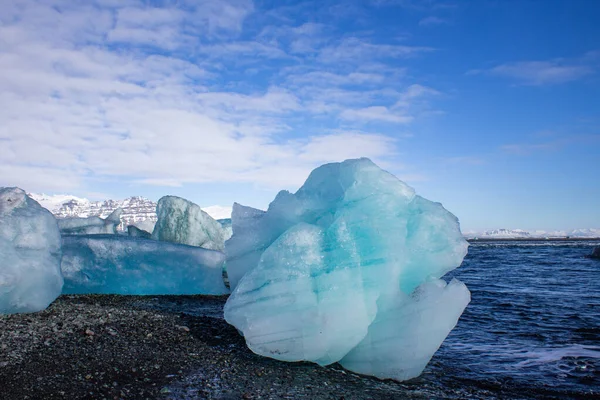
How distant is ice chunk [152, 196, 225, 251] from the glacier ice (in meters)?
9.21

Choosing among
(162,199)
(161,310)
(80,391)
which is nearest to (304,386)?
(80,391)

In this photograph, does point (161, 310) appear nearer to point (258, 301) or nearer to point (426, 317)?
point (258, 301)

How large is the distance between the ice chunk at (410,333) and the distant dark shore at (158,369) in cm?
23

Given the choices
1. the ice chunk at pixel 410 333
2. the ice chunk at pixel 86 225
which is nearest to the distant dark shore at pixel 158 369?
the ice chunk at pixel 410 333

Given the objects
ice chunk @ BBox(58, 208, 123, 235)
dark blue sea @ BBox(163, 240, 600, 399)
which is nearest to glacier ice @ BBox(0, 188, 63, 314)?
dark blue sea @ BBox(163, 240, 600, 399)

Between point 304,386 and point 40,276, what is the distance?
565 centimetres

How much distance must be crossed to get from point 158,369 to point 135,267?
273 inches

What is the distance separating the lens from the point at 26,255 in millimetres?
8328

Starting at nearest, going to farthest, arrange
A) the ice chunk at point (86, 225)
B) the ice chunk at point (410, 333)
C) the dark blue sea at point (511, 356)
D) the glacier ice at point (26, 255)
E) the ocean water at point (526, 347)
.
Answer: the dark blue sea at point (511, 356), the ice chunk at point (410, 333), the ocean water at point (526, 347), the glacier ice at point (26, 255), the ice chunk at point (86, 225)

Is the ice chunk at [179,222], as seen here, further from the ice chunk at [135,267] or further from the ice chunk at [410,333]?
the ice chunk at [410,333]

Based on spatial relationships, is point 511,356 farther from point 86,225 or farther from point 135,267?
point 86,225

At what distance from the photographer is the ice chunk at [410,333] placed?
6.13m

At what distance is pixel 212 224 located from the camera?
1969 cm

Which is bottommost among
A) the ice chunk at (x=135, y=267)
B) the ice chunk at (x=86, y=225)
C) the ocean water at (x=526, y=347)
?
the ocean water at (x=526, y=347)
